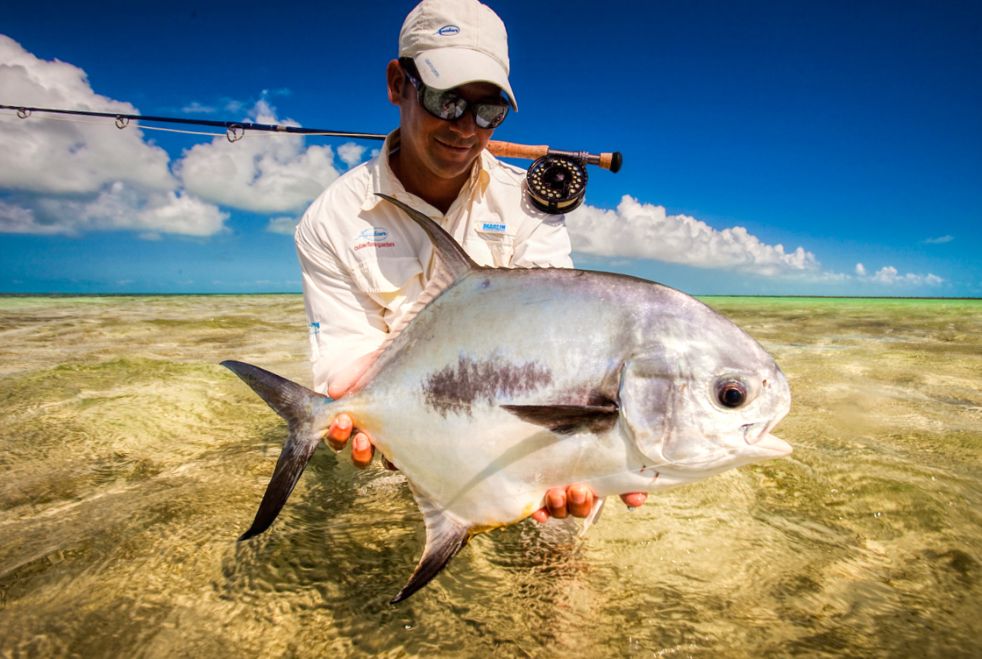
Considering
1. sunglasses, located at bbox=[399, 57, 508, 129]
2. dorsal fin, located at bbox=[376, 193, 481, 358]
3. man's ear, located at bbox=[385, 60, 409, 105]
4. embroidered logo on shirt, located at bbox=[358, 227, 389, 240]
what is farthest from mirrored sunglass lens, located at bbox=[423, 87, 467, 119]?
dorsal fin, located at bbox=[376, 193, 481, 358]

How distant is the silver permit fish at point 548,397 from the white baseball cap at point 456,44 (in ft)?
2.57

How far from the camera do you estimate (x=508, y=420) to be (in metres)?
1.30

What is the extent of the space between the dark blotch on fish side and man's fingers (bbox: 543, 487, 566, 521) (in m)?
0.26

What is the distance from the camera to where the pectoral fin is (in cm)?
120

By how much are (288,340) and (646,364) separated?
6.97 metres

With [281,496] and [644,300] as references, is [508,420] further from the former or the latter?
[281,496]

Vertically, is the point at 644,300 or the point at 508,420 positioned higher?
the point at 644,300

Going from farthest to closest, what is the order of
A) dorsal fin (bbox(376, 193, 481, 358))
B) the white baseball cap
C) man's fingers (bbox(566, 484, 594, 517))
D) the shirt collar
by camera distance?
1. the shirt collar
2. the white baseball cap
3. dorsal fin (bbox(376, 193, 481, 358))
4. man's fingers (bbox(566, 484, 594, 517))

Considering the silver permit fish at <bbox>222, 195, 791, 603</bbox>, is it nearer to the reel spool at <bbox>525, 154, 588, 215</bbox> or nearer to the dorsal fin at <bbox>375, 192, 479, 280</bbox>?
the dorsal fin at <bbox>375, 192, 479, 280</bbox>

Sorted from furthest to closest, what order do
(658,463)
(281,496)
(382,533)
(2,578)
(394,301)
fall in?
(394,301) < (382,533) < (2,578) < (281,496) < (658,463)

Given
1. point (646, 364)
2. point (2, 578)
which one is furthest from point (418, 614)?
point (2, 578)

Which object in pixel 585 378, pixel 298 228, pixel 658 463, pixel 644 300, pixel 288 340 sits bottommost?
pixel 288 340

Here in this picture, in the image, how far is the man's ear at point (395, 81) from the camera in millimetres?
2071

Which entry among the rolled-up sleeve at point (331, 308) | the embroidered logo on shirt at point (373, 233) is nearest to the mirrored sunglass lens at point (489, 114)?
the embroidered logo on shirt at point (373, 233)
